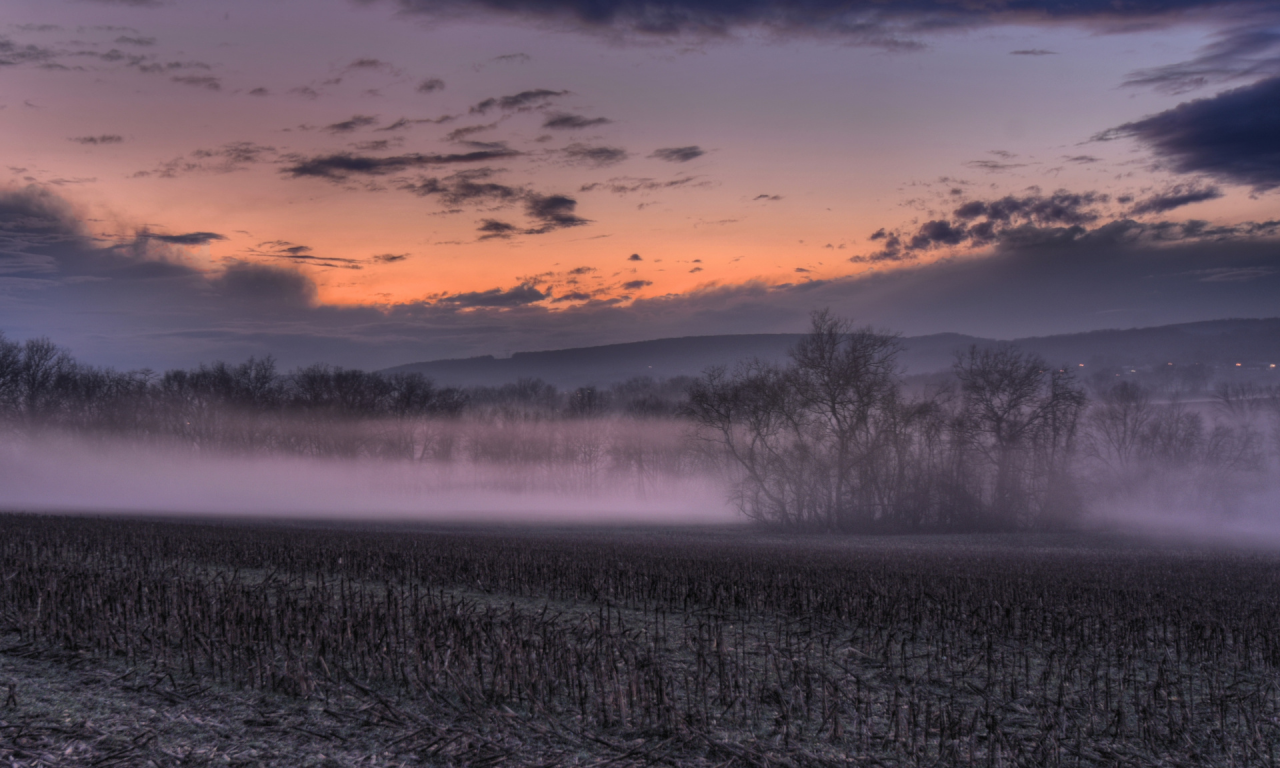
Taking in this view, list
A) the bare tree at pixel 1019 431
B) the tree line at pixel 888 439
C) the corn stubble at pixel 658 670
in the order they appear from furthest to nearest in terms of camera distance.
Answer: the bare tree at pixel 1019 431
the tree line at pixel 888 439
the corn stubble at pixel 658 670

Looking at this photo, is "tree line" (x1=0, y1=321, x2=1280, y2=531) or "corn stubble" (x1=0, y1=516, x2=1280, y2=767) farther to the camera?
"tree line" (x1=0, y1=321, x2=1280, y2=531)

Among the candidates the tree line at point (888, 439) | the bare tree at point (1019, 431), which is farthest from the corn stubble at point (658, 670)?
the bare tree at point (1019, 431)

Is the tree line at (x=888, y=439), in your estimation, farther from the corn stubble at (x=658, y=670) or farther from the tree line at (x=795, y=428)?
the corn stubble at (x=658, y=670)

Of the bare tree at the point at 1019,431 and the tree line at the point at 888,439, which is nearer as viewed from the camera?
the tree line at the point at 888,439

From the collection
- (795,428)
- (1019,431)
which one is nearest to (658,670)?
(795,428)

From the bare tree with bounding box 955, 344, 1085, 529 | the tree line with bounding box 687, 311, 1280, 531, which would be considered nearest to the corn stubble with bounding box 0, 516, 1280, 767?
the tree line with bounding box 687, 311, 1280, 531

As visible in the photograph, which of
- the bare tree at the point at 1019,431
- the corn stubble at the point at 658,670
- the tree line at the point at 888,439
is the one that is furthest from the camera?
the bare tree at the point at 1019,431

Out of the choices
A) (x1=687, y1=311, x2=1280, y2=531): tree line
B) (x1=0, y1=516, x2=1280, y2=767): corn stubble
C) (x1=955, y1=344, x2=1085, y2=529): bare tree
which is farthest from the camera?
(x1=955, y1=344, x2=1085, y2=529): bare tree

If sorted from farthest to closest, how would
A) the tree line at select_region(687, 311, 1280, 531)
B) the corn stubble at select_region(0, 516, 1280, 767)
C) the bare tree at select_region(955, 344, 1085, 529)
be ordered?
the bare tree at select_region(955, 344, 1085, 529) → the tree line at select_region(687, 311, 1280, 531) → the corn stubble at select_region(0, 516, 1280, 767)

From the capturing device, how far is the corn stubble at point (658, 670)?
7.37 meters

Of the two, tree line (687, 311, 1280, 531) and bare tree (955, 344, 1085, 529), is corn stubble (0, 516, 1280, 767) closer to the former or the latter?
tree line (687, 311, 1280, 531)

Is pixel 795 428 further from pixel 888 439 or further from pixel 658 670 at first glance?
pixel 658 670

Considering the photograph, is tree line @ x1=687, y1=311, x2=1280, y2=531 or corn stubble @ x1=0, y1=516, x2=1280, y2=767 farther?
tree line @ x1=687, y1=311, x2=1280, y2=531

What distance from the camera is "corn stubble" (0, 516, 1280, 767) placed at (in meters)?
7.37
